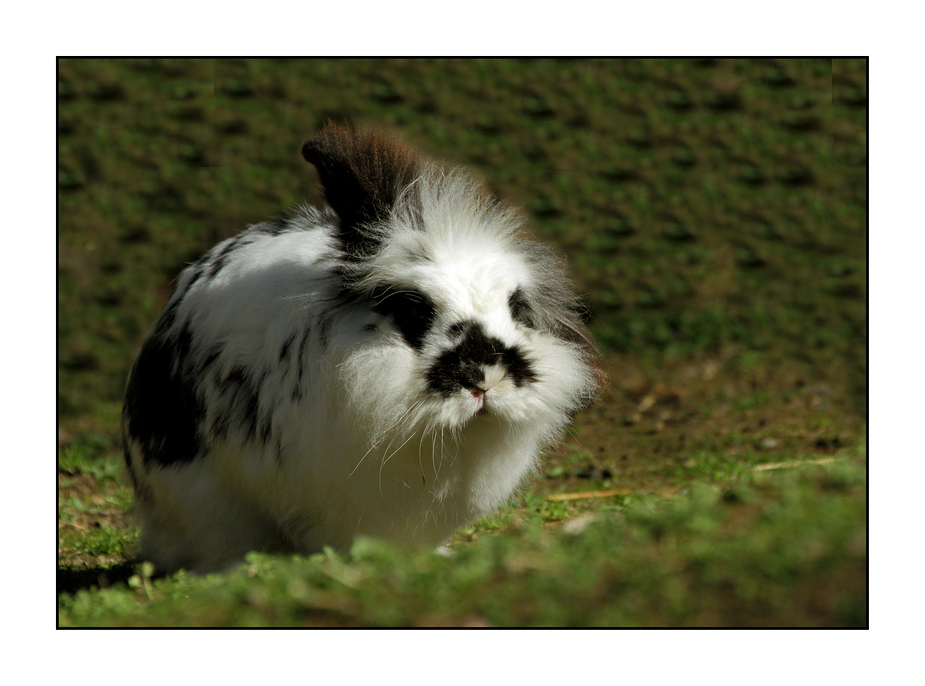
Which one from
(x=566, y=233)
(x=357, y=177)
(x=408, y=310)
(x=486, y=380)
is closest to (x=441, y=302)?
(x=408, y=310)

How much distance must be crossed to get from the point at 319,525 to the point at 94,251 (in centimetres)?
914

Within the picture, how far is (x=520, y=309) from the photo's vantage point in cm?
469

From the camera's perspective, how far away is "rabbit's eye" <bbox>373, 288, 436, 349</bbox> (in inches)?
175

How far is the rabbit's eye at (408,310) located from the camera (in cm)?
444

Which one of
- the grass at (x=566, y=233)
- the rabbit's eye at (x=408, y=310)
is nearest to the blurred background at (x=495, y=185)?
the grass at (x=566, y=233)

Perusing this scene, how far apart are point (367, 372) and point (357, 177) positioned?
1048 millimetres

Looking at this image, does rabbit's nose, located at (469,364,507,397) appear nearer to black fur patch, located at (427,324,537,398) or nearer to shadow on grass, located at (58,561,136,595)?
black fur patch, located at (427,324,537,398)

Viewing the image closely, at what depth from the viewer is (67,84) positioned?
13.3 m

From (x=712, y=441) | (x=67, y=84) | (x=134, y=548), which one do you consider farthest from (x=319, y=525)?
(x=67, y=84)

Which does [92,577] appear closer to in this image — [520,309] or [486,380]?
[486,380]

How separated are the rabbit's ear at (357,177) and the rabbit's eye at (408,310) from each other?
12.5 inches

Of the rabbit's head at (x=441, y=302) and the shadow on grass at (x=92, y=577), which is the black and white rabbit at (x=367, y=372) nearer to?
the rabbit's head at (x=441, y=302)

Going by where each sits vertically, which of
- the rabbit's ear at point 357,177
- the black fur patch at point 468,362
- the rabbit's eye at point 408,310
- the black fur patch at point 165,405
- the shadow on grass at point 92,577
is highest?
the rabbit's ear at point 357,177

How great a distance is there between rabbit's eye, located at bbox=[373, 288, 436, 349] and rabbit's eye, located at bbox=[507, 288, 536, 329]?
17.1 inches
